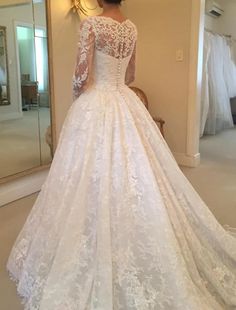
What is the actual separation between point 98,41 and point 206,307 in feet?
4.30

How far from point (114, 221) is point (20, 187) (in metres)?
1.75

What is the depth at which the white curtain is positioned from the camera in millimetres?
5695

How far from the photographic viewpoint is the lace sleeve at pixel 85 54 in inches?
66.4

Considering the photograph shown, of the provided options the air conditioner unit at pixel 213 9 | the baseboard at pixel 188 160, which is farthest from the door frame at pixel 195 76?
the air conditioner unit at pixel 213 9

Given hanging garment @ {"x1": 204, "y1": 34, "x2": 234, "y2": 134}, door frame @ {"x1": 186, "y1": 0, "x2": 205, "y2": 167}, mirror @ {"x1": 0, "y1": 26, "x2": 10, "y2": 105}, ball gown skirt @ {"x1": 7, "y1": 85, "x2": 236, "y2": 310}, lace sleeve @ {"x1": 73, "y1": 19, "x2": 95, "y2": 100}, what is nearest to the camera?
ball gown skirt @ {"x1": 7, "y1": 85, "x2": 236, "y2": 310}

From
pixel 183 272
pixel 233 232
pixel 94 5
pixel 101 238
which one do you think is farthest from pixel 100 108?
pixel 94 5

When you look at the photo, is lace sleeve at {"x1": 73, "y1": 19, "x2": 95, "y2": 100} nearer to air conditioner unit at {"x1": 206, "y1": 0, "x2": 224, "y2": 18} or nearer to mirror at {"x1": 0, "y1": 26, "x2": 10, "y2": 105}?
mirror at {"x1": 0, "y1": 26, "x2": 10, "y2": 105}

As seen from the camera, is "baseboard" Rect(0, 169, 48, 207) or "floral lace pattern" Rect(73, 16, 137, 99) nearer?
"floral lace pattern" Rect(73, 16, 137, 99)

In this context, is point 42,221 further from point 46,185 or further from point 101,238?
point 101,238

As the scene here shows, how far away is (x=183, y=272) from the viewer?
4.90 ft

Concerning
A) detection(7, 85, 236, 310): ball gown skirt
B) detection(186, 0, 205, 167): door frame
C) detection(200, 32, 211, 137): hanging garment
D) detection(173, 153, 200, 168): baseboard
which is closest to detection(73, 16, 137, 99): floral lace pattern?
detection(7, 85, 236, 310): ball gown skirt

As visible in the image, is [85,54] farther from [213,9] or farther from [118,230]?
[213,9]

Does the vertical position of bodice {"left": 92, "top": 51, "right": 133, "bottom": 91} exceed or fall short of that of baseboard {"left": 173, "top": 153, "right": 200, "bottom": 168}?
it exceeds it

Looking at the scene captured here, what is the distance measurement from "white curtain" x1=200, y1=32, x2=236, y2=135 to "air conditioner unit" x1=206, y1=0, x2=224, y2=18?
2.33ft
